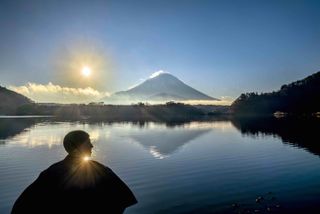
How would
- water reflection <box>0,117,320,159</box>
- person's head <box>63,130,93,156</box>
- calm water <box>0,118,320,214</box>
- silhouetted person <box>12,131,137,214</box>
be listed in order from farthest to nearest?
1. water reflection <box>0,117,320,159</box>
2. calm water <box>0,118,320,214</box>
3. person's head <box>63,130,93,156</box>
4. silhouetted person <box>12,131,137,214</box>

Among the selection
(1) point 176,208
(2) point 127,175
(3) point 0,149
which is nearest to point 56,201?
(1) point 176,208

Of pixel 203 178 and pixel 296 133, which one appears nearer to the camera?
pixel 203 178

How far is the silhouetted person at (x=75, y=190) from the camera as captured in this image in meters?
5.95

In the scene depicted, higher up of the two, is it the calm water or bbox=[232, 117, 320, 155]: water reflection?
bbox=[232, 117, 320, 155]: water reflection

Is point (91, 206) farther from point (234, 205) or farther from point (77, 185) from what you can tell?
point (234, 205)

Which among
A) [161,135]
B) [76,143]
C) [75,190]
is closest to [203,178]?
[76,143]

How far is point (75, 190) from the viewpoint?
614cm

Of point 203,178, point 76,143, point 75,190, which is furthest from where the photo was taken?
point 203,178

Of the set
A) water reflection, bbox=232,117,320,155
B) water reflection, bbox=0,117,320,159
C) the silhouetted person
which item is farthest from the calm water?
the silhouetted person

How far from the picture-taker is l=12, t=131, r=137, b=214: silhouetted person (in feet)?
19.5

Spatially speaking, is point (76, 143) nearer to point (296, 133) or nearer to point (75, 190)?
point (75, 190)

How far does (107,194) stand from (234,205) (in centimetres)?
2118

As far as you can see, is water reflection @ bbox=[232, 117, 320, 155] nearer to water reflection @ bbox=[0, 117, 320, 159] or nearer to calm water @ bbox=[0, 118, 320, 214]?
water reflection @ bbox=[0, 117, 320, 159]

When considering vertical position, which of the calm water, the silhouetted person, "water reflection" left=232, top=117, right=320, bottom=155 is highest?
the silhouetted person
